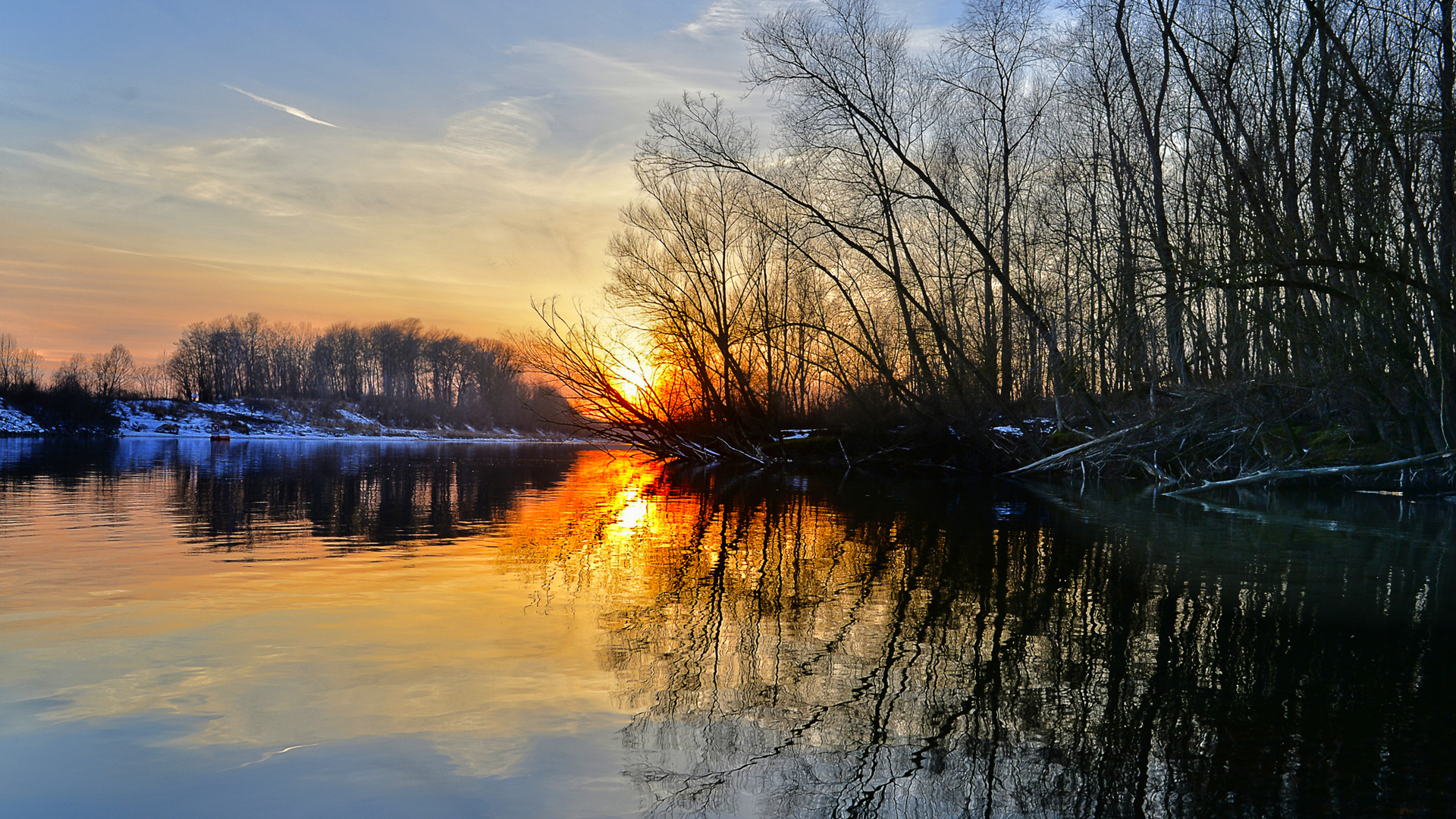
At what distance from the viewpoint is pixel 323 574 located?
23.8 ft

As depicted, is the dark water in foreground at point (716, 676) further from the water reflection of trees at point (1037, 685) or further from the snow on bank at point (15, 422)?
the snow on bank at point (15, 422)

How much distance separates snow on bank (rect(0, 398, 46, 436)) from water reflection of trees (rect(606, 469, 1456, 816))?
7728 centimetres

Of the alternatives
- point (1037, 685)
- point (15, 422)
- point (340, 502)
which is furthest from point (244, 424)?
point (1037, 685)

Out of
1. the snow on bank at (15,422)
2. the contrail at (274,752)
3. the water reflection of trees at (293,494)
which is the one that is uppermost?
the snow on bank at (15,422)

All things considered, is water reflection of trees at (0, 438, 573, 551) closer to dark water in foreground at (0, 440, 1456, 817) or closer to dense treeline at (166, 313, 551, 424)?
dark water in foreground at (0, 440, 1456, 817)

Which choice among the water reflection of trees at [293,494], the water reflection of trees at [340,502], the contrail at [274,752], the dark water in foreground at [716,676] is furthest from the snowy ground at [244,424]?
the contrail at [274,752]

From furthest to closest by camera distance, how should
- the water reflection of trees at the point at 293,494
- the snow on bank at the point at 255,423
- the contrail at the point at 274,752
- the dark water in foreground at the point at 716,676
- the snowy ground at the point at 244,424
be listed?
the snow on bank at the point at 255,423
the snowy ground at the point at 244,424
the water reflection of trees at the point at 293,494
the contrail at the point at 274,752
the dark water in foreground at the point at 716,676

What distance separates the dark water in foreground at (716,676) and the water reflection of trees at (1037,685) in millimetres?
22

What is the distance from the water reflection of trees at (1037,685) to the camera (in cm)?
316

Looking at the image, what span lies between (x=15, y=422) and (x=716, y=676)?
271ft

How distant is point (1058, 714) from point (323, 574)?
240 inches

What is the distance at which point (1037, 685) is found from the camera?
4.36 metres

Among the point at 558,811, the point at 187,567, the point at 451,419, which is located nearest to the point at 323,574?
the point at 187,567

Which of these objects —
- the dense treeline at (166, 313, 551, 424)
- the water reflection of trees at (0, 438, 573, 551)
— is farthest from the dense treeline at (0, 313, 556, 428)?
the water reflection of trees at (0, 438, 573, 551)
